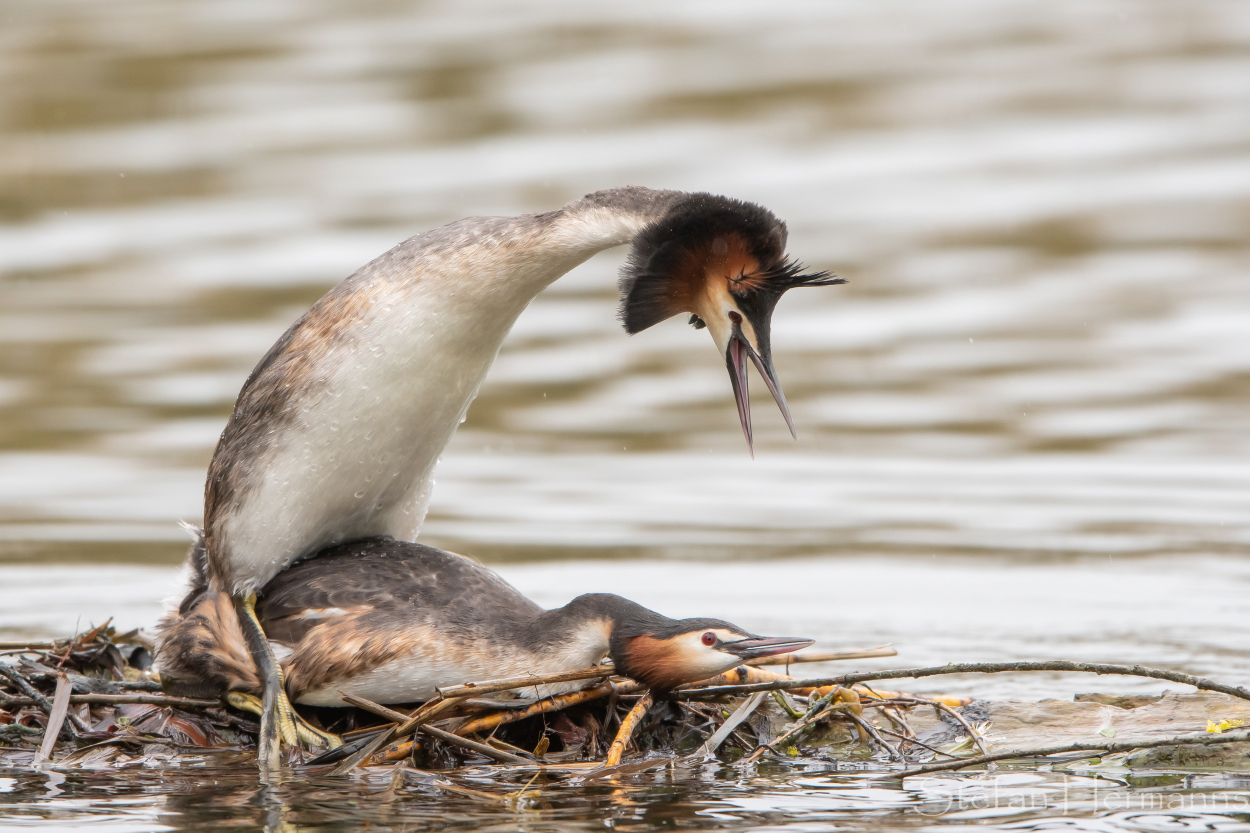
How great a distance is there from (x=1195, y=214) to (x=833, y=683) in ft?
45.6

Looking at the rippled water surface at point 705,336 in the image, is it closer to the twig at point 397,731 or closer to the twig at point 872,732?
the twig at point 397,731

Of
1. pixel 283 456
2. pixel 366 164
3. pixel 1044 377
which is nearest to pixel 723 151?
pixel 366 164

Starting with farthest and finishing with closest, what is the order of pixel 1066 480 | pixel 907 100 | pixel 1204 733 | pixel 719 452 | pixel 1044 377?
pixel 907 100 → pixel 1044 377 → pixel 719 452 → pixel 1066 480 → pixel 1204 733

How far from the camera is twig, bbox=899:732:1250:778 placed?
614cm

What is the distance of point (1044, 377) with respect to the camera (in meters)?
15.2

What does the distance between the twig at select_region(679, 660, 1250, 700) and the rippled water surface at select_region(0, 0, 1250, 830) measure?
0.33 metres

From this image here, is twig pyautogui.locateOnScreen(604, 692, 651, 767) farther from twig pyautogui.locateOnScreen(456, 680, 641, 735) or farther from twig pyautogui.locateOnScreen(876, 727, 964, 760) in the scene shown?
twig pyautogui.locateOnScreen(876, 727, 964, 760)

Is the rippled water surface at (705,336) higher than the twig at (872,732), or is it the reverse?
the rippled water surface at (705,336)

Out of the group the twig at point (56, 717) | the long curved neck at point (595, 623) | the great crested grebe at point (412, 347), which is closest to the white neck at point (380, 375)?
the great crested grebe at point (412, 347)

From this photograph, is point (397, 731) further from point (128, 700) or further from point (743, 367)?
point (743, 367)

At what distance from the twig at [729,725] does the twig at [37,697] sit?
223cm

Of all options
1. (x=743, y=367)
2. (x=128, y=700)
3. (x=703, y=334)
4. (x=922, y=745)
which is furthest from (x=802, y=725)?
(x=703, y=334)

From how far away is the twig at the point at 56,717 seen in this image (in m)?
6.70

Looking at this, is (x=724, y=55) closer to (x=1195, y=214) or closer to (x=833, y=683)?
(x=1195, y=214)
